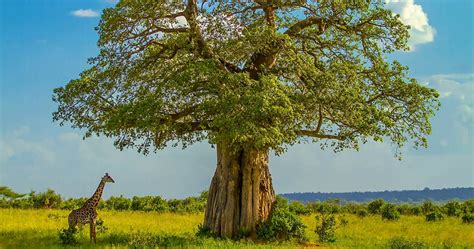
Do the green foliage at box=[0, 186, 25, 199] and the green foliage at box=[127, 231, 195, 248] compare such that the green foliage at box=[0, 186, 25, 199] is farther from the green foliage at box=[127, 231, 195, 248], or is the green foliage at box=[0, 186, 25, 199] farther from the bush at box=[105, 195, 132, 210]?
the green foliage at box=[127, 231, 195, 248]

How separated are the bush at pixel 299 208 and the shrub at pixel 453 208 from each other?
30.4ft

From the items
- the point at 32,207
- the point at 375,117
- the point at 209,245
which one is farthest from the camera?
the point at 32,207

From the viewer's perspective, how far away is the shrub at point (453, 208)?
45125 millimetres

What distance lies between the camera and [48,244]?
1035 inches

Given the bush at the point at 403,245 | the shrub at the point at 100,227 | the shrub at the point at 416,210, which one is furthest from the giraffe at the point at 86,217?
Result: the shrub at the point at 416,210

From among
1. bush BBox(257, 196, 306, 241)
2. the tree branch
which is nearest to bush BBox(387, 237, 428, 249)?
bush BBox(257, 196, 306, 241)

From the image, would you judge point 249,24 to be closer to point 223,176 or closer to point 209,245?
point 223,176

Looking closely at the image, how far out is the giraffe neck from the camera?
1044 inches

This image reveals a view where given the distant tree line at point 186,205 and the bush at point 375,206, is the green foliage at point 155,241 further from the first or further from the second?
the bush at point 375,206

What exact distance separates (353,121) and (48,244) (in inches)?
498

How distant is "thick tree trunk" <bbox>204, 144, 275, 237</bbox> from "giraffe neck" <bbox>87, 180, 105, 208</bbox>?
4.64 m

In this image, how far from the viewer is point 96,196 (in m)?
26.9

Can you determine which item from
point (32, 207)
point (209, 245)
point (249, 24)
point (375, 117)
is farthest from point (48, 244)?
point (32, 207)

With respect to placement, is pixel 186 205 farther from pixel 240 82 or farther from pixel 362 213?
pixel 240 82
